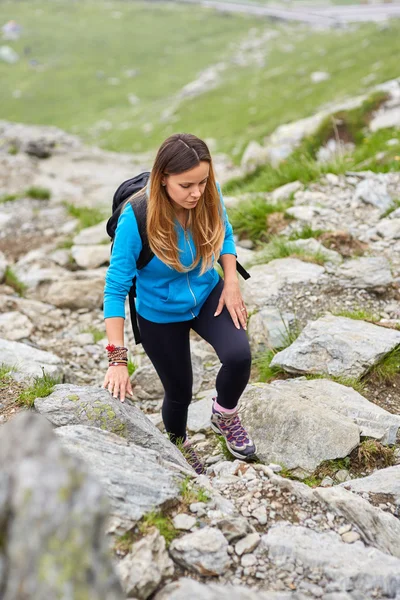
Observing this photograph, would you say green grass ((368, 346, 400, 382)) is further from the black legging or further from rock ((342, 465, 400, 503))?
the black legging

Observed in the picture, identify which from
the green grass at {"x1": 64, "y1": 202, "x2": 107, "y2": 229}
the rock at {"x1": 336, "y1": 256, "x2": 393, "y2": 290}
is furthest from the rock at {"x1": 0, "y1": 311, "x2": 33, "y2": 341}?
the green grass at {"x1": 64, "y1": 202, "x2": 107, "y2": 229}

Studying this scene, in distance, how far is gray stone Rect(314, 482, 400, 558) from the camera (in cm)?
385

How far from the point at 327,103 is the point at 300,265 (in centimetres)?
2063

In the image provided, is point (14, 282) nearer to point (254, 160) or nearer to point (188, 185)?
point (188, 185)

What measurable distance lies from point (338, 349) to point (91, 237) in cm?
766

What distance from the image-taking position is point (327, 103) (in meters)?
26.8

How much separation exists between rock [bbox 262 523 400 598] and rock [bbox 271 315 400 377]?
276 centimetres

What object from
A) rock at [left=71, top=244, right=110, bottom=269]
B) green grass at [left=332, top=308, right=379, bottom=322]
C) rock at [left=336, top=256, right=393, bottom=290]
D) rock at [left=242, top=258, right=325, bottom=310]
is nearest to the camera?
green grass at [left=332, top=308, right=379, bottom=322]

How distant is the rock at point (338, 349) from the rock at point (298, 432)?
0.93 m

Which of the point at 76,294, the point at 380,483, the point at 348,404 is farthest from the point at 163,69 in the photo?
the point at 380,483

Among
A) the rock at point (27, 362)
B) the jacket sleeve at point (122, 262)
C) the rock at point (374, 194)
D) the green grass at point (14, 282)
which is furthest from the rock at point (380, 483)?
the green grass at point (14, 282)

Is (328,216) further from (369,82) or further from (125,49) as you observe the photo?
(125,49)

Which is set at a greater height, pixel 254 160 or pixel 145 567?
pixel 145 567

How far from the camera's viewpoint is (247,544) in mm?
3623
